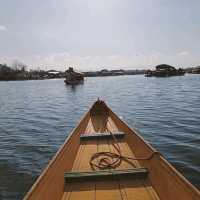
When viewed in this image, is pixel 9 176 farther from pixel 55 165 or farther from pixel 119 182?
pixel 119 182

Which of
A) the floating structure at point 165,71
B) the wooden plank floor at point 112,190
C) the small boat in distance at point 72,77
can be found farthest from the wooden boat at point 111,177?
the floating structure at point 165,71

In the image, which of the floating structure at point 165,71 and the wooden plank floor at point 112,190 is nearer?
the wooden plank floor at point 112,190

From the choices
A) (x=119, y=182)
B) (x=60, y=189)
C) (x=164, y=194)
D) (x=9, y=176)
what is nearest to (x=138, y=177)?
(x=119, y=182)

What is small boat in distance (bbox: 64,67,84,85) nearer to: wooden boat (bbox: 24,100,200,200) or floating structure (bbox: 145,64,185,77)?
floating structure (bbox: 145,64,185,77)

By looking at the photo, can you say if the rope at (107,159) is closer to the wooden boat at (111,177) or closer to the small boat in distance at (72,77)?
the wooden boat at (111,177)

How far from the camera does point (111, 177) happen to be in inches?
237

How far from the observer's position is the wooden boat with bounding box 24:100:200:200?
462cm

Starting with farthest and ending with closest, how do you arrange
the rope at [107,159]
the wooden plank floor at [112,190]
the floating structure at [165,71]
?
the floating structure at [165,71] < the rope at [107,159] < the wooden plank floor at [112,190]

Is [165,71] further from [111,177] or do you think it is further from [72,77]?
[111,177]

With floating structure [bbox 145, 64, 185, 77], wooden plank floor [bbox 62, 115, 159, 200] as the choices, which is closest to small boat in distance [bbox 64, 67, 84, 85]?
floating structure [bbox 145, 64, 185, 77]

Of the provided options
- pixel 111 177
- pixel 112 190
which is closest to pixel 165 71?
pixel 111 177

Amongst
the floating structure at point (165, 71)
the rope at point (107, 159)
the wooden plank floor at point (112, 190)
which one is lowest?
the wooden plank floor at point (112, 190)

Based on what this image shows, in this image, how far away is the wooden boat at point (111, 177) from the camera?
15.2 feet

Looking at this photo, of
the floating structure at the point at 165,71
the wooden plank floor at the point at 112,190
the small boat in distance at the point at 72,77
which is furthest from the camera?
the floating structure at the point at 165,71
